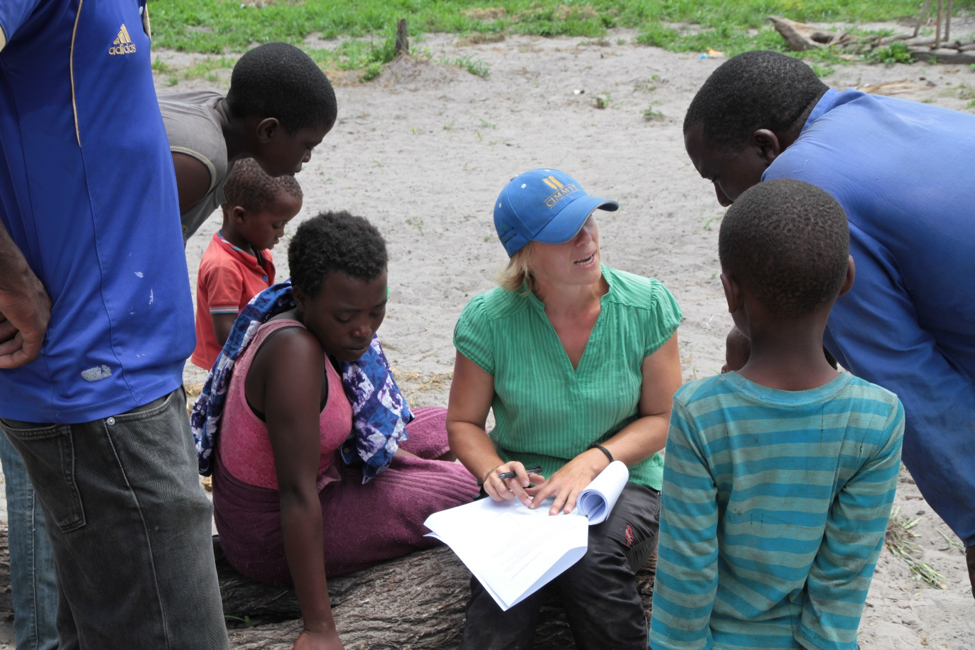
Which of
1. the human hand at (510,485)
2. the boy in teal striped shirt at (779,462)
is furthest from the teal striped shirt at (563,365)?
the boy in teal striped shirt at (779,462)

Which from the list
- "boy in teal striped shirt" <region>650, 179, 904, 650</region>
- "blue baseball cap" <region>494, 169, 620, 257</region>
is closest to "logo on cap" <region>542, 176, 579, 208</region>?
"blue baseball cap" <region>494, 169, 620, 257</region>

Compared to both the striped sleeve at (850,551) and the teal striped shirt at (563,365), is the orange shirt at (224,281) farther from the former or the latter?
the striped sleeve at (850,551)

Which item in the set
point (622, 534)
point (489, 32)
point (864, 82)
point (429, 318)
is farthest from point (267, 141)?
point (489, 32)

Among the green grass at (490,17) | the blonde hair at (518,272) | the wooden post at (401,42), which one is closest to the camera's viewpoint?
the blonde hair at (518,272)

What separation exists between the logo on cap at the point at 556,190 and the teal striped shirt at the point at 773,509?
104 centimetres

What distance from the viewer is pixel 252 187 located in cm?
362

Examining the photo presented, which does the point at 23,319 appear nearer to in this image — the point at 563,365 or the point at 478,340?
the point at 478,340

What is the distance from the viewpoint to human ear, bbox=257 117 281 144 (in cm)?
271

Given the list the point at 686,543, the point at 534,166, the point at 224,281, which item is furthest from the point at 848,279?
the point at 534,166

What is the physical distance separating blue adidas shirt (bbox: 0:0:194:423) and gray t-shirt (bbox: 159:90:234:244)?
1.17 feet

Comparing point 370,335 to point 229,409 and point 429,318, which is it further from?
point 429,318

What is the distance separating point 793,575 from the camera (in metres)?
1.77

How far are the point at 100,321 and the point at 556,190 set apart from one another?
4.45ft

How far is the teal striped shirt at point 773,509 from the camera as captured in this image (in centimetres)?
169
